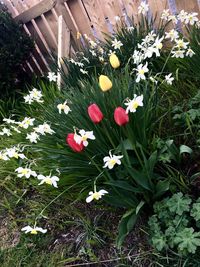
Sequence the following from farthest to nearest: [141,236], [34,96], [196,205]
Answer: [34,96]
[141,236]
[196,205]

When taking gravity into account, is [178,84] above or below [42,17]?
below

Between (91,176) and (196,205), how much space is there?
2.22 feet

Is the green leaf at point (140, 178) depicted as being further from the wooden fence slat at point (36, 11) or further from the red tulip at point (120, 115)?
the wooden fence slat at point (36, 11)

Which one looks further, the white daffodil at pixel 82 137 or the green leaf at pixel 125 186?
the green leaf at pixel 125 186

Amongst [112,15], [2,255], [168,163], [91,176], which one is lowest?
[2,255]

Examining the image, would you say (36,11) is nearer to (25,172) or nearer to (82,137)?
(25,172)

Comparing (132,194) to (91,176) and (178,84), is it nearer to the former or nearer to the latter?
(91,176)

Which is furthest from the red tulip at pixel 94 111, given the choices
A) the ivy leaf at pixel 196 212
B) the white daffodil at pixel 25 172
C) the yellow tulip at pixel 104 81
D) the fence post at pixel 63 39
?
the fence post at pixel 63 39

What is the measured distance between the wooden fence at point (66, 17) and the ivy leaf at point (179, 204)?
2.16 metres

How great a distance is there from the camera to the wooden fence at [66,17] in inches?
140

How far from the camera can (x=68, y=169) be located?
2014 millimetres

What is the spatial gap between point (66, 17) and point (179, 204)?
322 centimetres

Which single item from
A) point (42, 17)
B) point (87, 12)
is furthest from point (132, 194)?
point (42, 17)

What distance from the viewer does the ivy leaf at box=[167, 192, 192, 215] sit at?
5.46ft
